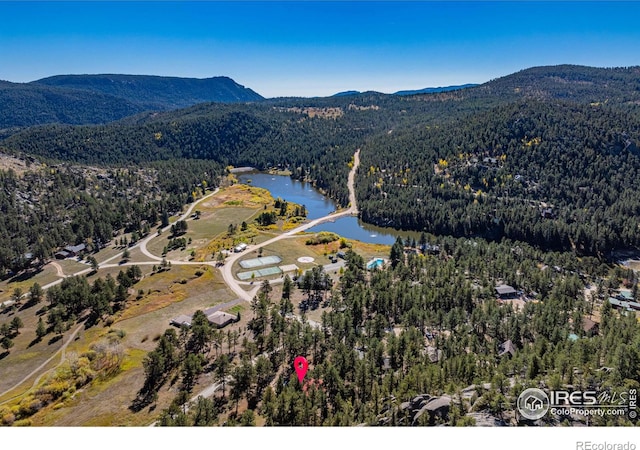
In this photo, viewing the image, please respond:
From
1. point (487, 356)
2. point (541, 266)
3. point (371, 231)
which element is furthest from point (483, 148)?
point (487, 356)

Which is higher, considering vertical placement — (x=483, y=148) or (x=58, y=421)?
(x=483, y=148)

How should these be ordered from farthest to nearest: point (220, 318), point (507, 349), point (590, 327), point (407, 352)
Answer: point (220, 318) → point (590, 327) → point (507, 349) → point (407, 352)

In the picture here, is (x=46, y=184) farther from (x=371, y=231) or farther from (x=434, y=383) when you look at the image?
(x=434, y=383)

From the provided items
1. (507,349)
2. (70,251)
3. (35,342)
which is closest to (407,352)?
(507,349)

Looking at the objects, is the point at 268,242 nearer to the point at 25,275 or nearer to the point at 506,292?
the point at 25,275

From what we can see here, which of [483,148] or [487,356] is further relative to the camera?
[483,148]

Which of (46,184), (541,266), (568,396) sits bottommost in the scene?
(541,266)
